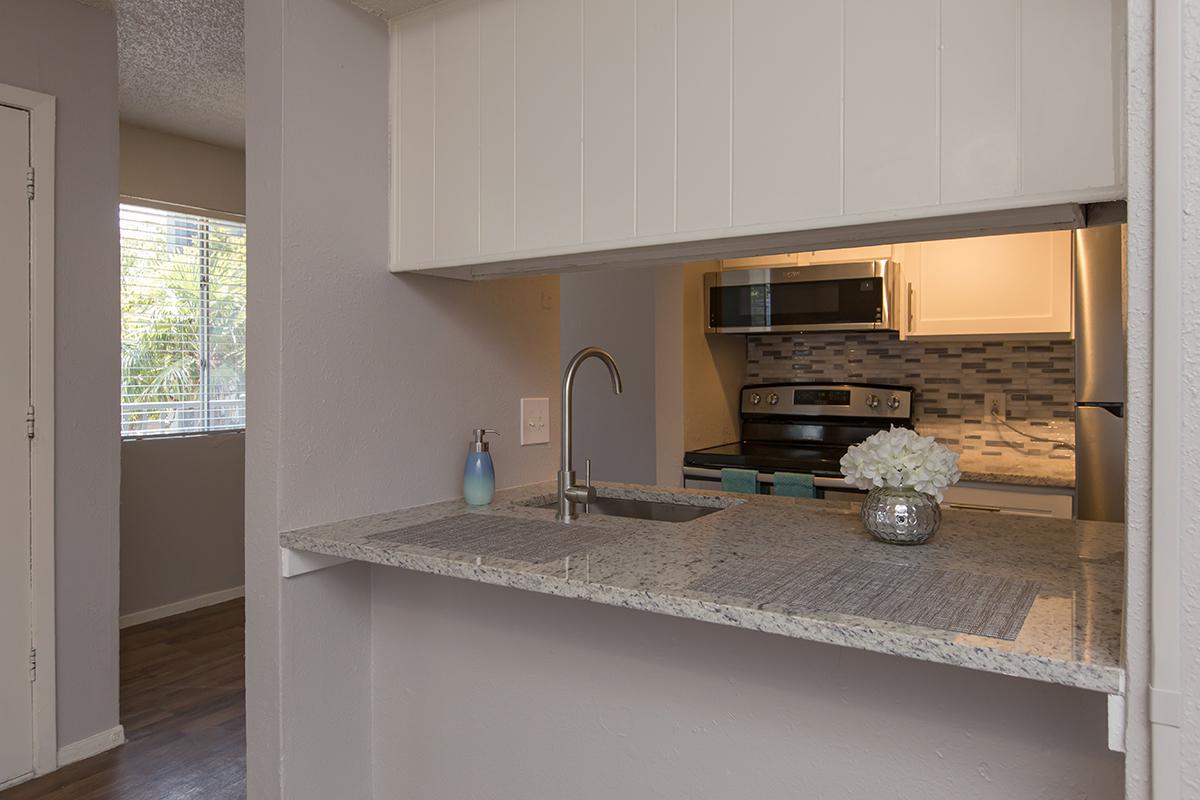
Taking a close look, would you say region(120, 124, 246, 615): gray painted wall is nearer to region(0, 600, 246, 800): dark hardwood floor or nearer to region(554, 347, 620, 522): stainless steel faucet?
region(0, 600, 246, 800): dark hardwood floor

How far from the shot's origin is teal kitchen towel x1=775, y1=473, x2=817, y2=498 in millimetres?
3172

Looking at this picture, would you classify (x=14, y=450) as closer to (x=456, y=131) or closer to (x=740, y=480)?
(x=456, y=131)

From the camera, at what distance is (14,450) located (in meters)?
2.45

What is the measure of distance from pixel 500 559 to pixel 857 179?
0.81 m

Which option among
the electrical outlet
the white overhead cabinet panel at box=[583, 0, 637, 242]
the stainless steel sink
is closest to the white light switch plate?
the stainless steel sink

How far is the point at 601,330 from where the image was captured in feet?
12.7

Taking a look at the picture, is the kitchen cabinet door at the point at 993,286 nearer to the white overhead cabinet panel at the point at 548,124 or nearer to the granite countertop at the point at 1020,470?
the granite countertop at the point at 1020,470

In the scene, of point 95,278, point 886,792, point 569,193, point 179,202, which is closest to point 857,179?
point 569,193

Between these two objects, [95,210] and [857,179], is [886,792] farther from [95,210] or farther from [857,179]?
[95,210]

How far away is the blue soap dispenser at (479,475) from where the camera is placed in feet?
6.05

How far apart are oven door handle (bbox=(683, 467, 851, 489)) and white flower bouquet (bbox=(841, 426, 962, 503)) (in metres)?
1.59

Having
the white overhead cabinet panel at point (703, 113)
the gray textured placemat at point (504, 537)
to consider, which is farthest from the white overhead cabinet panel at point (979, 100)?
the gray textured placemat at point (504, 537)

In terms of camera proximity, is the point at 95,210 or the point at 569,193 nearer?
the point at 569,193

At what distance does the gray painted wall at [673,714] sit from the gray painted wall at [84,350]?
4.62 ft
